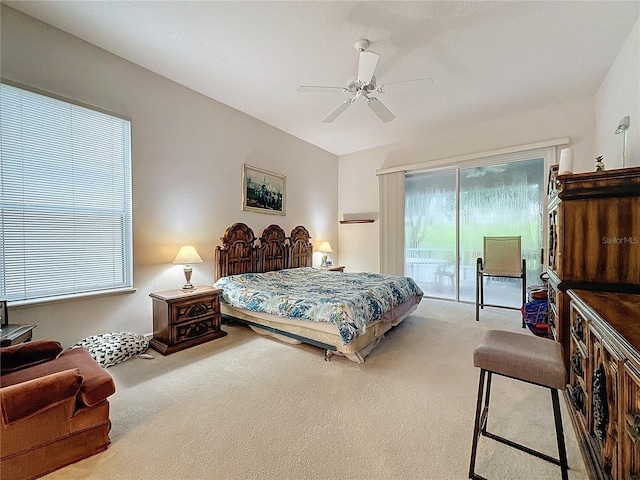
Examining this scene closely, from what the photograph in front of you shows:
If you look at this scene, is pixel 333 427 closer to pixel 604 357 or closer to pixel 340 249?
pixel 604 357

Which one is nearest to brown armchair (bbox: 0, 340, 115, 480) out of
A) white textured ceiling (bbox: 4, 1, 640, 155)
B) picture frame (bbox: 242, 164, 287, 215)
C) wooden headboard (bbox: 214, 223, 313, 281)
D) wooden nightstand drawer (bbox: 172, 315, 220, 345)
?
wooden nightstand drawer (bbox: 172, 315, 220, 345)

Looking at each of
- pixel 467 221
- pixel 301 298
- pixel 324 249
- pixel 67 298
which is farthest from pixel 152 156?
pixel 467 221

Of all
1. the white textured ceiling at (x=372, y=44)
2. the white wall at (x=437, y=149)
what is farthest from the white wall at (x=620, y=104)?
the white wall at (x=437, y=149)

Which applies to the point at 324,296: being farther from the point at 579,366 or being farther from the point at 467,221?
the point at 467,221

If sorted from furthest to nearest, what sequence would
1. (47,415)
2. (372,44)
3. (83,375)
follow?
(372,44), (83,375), (47,415)

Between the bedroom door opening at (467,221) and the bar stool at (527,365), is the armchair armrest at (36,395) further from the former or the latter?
the bedroom door opening at (467,221)

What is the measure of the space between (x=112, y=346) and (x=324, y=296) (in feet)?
6.83

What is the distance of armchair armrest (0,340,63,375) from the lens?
5.41 feet

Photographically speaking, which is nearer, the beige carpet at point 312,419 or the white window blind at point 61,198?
the beige carpet at point 312,419

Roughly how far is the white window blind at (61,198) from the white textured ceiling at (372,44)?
0.83 metres

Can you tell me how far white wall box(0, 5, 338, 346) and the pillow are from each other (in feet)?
0.66

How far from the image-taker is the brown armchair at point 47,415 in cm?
132

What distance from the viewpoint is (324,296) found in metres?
2.90

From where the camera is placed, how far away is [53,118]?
8.42 feet
